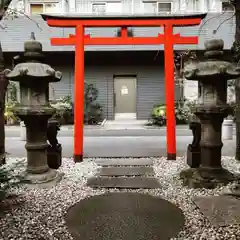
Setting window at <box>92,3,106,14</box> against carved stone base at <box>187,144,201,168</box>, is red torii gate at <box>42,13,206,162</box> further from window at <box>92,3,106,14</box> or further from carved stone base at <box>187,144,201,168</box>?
window at <box>92,3,106,14</box>

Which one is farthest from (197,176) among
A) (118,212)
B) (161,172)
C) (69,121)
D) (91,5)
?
(91,5)

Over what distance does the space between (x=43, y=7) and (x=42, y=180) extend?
→ 11837 mm

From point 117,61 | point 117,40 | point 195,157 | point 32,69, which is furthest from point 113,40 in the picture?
point 117,61

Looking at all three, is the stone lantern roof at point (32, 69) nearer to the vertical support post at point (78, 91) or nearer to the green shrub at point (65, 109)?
the vertical support post at point (78, 91)

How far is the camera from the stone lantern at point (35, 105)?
4066 millimetres

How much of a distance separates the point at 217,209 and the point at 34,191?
2681mm

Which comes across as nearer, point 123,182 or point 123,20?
point 123,182

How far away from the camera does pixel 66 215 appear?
3.21 meters

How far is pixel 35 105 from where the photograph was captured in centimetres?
424

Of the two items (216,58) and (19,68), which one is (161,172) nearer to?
(216,58)

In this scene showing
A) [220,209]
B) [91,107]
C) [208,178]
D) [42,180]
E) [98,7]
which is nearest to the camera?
[220,209]

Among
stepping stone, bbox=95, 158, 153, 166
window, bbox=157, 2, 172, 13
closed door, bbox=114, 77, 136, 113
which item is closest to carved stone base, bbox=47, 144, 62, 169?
stepping stone, bbox=95, 158, 153, 166

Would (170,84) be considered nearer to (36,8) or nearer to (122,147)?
(122,147)

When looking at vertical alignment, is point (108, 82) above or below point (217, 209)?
above
